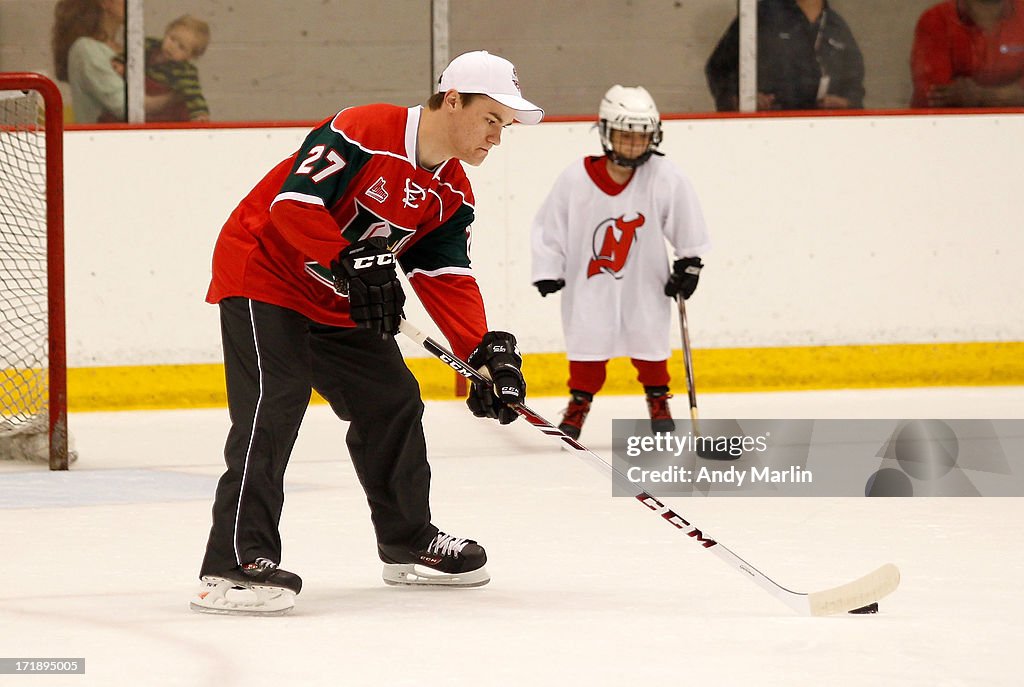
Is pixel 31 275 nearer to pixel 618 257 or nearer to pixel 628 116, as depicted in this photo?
pixel 618 257

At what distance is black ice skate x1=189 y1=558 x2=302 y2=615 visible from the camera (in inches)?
113

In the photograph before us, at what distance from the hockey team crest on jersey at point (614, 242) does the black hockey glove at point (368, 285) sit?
2371 millimetres

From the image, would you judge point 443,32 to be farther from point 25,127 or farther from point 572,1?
point 25,127

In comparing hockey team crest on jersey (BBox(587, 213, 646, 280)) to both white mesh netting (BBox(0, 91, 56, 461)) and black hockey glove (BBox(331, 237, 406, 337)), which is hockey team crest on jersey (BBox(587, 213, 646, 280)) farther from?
black hockey glove (BBox(331, 237, 406, 337))

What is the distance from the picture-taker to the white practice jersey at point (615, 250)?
5082 millimetres

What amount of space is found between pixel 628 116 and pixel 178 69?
2.09 metres

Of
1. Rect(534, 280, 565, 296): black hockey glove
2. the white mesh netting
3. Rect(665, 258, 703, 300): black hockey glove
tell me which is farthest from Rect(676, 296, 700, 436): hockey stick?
the white mesh netting

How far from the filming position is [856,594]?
2.85m

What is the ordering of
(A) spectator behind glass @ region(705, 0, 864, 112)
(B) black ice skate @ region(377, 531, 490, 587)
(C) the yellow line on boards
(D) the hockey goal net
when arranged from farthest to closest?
(A) spectator behind glass @ region(705, 0, 864, 112) < (C) the yellow line on boards < (D) the hockey goal net < (B) black ice skate @ region(377, 531, 490, 587)

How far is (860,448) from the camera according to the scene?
4.99 meters

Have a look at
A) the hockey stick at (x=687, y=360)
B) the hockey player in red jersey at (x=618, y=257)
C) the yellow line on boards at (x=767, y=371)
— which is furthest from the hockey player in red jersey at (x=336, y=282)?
the yellow line on boards at (x=767, y=371)

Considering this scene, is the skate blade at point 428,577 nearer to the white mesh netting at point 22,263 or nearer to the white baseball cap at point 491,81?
the white baseball cap at point 491,81

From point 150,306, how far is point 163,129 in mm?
662

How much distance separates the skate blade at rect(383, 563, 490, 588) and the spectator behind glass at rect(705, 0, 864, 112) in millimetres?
3619
